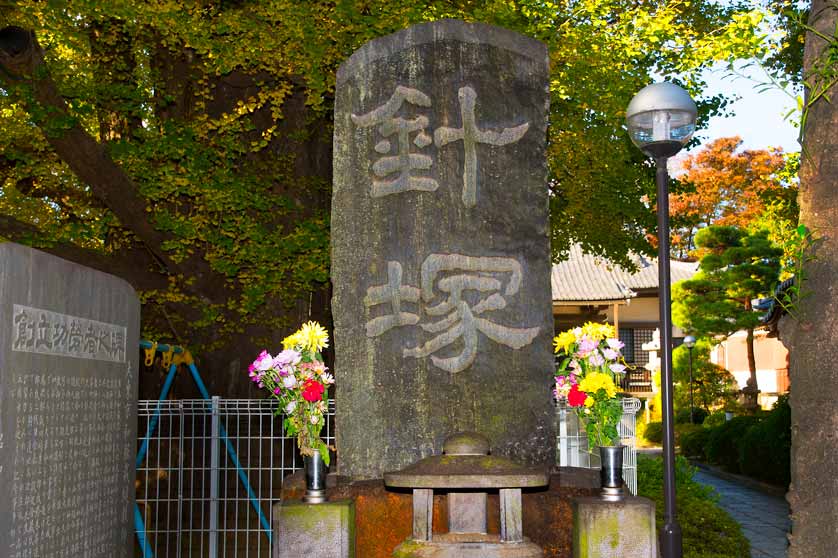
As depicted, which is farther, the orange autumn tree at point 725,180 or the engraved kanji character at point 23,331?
the orange autumn tree at point 725,180

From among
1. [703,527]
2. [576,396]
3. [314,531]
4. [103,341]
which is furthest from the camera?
[703,527]

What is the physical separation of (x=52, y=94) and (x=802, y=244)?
9.22 metres

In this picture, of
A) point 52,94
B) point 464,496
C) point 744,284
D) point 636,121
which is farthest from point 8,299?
point 744,284

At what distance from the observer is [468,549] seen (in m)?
5.29

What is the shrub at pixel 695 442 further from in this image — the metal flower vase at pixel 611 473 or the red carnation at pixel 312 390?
the red carnation at pixel 312 390

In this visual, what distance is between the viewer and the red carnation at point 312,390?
21.1 ft

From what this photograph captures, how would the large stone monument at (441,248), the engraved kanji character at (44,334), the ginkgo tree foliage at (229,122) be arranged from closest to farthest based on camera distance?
1. the engraved kanji character at (44,334)
2. the large stone monument at (441,248)
3. the ginkgo tree foliage at (229,122)

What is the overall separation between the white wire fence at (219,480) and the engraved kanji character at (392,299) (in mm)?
2230

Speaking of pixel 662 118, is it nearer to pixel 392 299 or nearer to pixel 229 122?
pixel 392 299

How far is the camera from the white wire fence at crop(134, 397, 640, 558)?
961cm

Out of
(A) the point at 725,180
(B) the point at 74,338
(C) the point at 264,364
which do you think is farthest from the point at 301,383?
(A) the point at 725,180

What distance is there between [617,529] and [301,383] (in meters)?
2.47

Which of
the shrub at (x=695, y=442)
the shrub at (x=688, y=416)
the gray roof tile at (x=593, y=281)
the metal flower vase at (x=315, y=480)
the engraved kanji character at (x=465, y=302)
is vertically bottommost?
the shrub at (x=695, y=442)

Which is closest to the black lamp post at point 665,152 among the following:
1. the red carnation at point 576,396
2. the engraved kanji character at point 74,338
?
the red carnation at point 576,396
